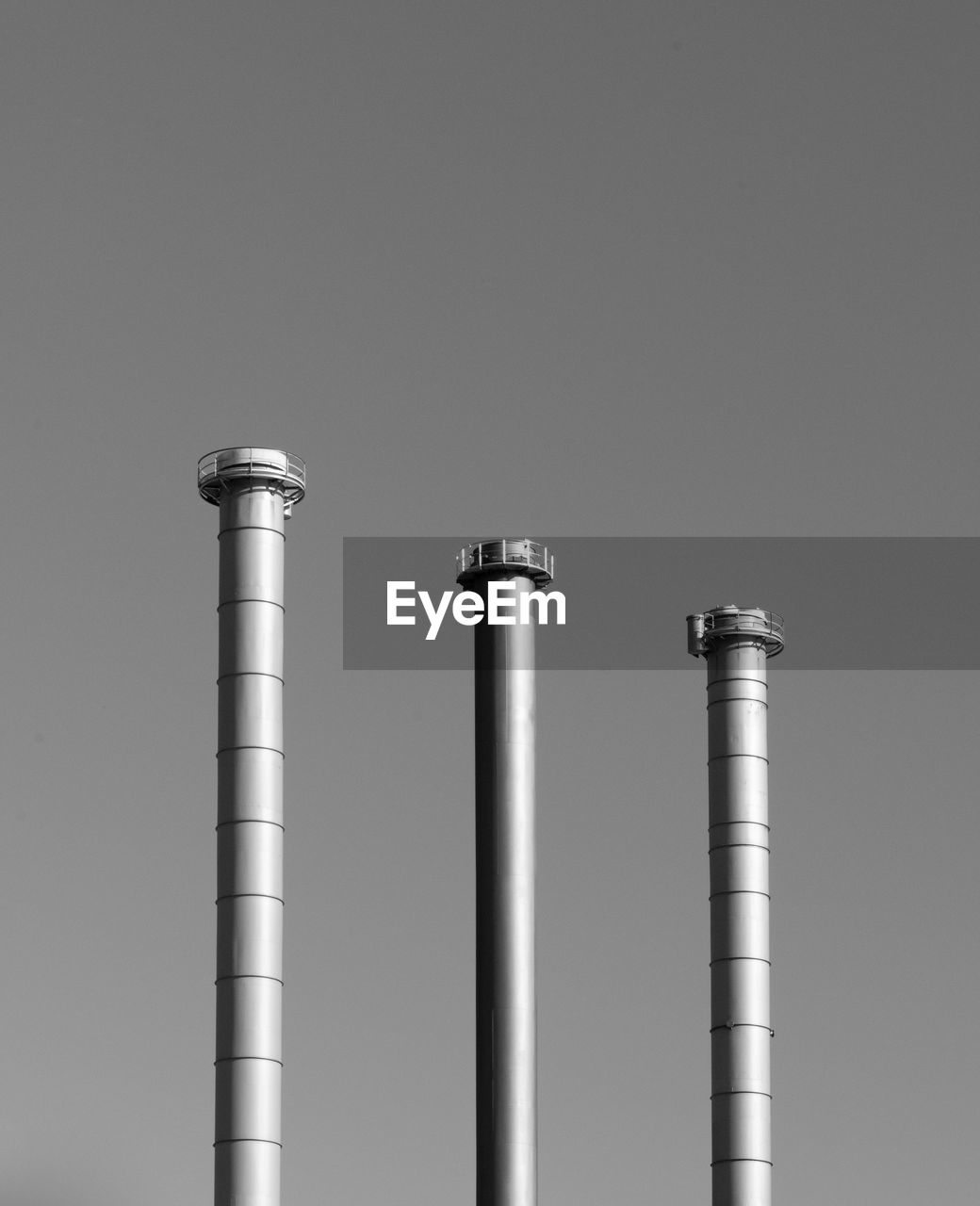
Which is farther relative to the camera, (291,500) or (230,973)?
(291,500)

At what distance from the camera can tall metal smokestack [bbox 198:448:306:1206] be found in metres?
64.9

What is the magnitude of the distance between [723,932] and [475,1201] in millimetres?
11785

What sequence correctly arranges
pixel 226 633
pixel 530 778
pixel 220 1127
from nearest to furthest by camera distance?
pixel 220 1127, pixel 226 633, pixel 530 778

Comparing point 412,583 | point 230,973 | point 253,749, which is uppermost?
point 412,583

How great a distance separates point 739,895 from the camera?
258ft

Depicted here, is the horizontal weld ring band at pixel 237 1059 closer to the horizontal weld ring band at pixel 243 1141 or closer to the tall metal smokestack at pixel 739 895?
the horizontal weld ring band at pixel 243 1141

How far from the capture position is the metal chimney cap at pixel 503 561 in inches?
2980

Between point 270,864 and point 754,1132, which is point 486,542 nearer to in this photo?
point 270,864

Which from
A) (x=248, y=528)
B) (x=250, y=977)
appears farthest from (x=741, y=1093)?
(x=248, y=528)

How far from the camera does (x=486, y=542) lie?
75750mm

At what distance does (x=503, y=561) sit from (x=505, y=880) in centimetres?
864

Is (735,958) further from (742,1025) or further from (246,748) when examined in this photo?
(246,748)

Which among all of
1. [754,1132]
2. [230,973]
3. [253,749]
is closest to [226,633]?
[253,749]

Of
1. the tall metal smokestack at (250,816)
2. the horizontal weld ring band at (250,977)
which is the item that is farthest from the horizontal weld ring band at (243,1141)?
the horizontal weld ring band at (250,977)
